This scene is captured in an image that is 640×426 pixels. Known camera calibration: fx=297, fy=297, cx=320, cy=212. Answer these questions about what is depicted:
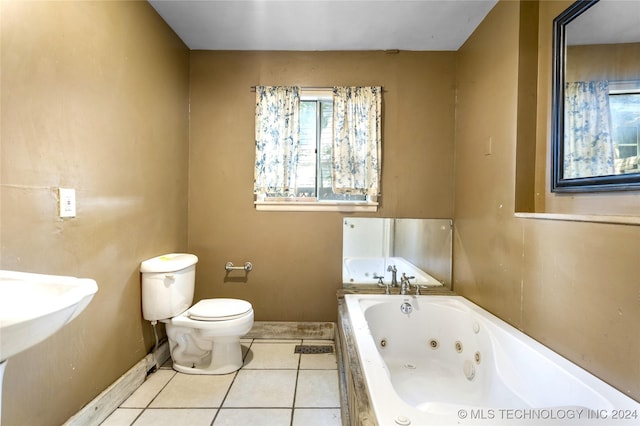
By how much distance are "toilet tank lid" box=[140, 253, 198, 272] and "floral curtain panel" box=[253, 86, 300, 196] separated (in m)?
0.76

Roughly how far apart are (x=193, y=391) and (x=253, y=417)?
47 centimetres

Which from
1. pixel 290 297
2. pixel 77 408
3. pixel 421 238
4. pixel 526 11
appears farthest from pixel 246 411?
pixel 526 11

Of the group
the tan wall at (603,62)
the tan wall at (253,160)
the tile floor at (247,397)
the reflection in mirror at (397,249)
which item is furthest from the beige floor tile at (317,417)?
the tan wall at (603,62)

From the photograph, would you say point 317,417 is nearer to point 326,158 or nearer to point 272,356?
point 272,356

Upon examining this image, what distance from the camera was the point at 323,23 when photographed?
207 centimetres

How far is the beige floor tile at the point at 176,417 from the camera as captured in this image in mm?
1497

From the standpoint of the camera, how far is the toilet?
1843 mm

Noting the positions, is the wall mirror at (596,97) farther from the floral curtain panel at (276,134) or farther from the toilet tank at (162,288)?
the toilet tank at (162,288)

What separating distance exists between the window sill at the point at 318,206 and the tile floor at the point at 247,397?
3.67 feet

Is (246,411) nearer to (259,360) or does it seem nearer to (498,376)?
(259,360)

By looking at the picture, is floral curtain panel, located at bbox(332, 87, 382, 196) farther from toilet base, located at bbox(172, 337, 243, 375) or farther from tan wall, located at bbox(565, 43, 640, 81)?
toilet base, located at bbox(172, 337, 243, 375)

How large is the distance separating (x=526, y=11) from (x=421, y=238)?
5.17ft

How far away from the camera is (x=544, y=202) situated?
1.54 meters

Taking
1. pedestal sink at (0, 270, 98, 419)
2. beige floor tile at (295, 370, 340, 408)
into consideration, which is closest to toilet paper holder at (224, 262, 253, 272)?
beige floor tile at (295, 370, 340, 408)
